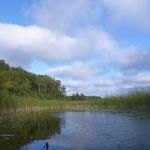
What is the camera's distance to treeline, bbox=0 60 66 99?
61.8 metres

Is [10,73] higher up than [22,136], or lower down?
higher up

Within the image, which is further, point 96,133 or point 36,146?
point 96,133

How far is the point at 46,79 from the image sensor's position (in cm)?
10350

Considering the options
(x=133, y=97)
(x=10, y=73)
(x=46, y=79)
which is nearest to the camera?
(x=133, y=97)

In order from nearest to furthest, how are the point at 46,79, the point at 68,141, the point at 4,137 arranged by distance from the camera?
the point at 68,141 < the point at 4,137 < the point at 46,79

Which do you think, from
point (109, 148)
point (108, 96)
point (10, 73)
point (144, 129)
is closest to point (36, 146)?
point (109, 148)

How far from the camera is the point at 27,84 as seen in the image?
71375 mm

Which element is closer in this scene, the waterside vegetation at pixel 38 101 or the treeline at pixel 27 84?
the waterside vegetation at pixel 38 101

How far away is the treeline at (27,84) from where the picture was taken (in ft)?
203

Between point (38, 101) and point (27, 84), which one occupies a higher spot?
point (27, 84)

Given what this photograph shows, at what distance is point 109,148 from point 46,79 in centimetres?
8949

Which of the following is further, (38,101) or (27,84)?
(27,84)

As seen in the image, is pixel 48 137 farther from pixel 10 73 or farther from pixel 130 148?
pixel 10 73

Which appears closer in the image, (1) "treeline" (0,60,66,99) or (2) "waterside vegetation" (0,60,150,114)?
(2) "waterside vegetation" (0,60,150,114)
